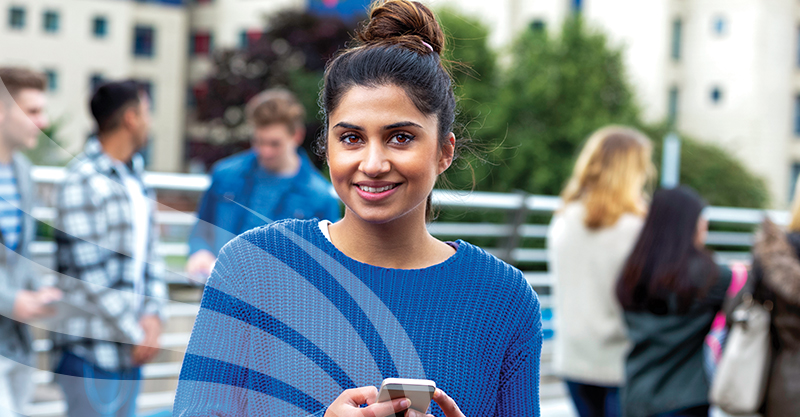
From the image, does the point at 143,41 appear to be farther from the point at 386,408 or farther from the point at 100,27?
the point at 386,408

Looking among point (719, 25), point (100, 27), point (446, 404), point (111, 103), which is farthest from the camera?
point (100, 27)

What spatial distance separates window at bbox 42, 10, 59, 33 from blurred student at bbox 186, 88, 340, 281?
130 ft

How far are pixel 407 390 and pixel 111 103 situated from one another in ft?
9.19

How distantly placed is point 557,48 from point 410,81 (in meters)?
31.0

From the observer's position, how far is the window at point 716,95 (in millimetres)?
36506

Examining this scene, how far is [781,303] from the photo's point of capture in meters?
3.97

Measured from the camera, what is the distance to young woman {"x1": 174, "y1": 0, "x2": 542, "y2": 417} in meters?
1.54

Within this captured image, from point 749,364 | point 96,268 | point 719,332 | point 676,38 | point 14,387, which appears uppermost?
point 676,38

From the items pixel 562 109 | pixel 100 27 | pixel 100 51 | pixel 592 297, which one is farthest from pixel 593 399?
pixel 100 27

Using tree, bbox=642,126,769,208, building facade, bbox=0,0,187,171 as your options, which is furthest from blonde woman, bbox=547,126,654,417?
building facade, bbox=0,0,187,171

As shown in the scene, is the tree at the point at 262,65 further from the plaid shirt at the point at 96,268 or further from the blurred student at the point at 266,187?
the plaid shirt at the point at 96,268

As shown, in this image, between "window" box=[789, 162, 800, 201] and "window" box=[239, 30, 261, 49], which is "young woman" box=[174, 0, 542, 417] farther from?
"window" box=[789, 162, 800, 201]

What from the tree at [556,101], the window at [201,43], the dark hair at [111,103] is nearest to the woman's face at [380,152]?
the dark hair at [111,103]

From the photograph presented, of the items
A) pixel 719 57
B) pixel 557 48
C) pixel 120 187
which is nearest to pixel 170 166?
pixel 557 48
